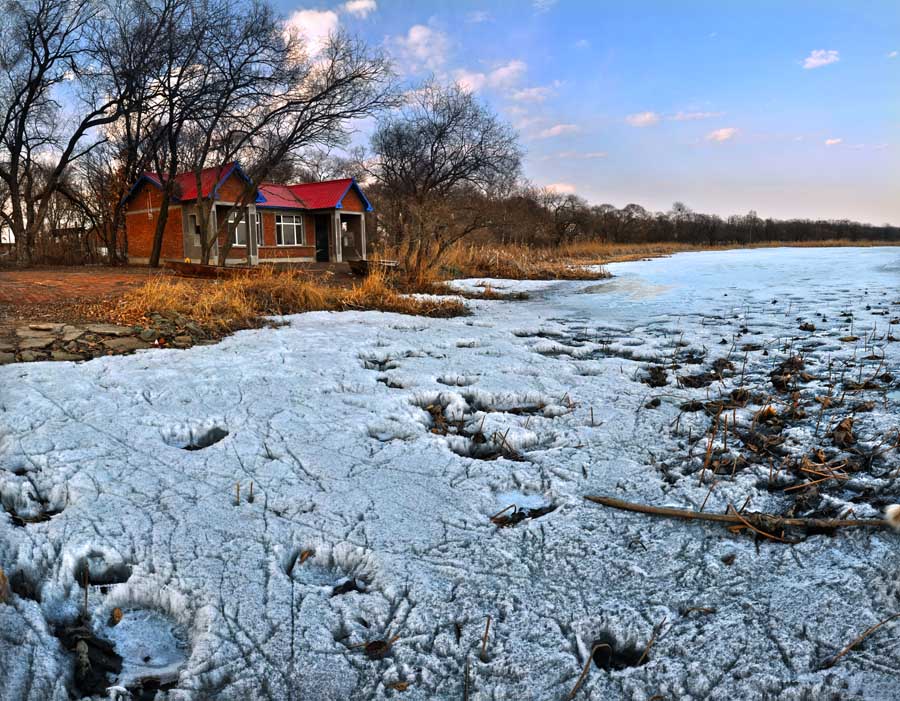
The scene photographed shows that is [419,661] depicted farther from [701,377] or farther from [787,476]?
[701,377]

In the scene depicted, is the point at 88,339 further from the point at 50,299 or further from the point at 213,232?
the point at 213,232

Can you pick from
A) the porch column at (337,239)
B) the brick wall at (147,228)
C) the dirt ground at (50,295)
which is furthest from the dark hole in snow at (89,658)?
the porch column at (337,239)

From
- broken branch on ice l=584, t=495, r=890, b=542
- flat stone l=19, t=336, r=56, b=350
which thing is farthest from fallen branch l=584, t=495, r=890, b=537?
flat stone l=19, t=336, r=56, b=350

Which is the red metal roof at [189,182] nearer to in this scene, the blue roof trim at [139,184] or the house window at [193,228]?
the blue roof trim at [139,184]

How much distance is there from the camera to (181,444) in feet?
10.6

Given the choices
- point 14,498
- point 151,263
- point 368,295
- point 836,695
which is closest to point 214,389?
point 14,498

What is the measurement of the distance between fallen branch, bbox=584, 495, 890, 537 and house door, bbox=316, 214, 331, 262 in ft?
94.2

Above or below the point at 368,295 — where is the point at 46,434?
below

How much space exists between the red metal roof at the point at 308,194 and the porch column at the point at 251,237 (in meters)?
1.63

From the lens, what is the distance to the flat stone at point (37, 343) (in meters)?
4.91

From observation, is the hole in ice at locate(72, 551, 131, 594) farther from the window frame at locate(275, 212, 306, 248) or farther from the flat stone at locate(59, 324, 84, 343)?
the window frame at locate(275, 212, 306, 248)

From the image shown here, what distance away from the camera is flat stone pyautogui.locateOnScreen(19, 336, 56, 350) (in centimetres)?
491

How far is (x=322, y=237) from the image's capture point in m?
30.0

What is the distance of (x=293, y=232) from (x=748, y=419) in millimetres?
27382
